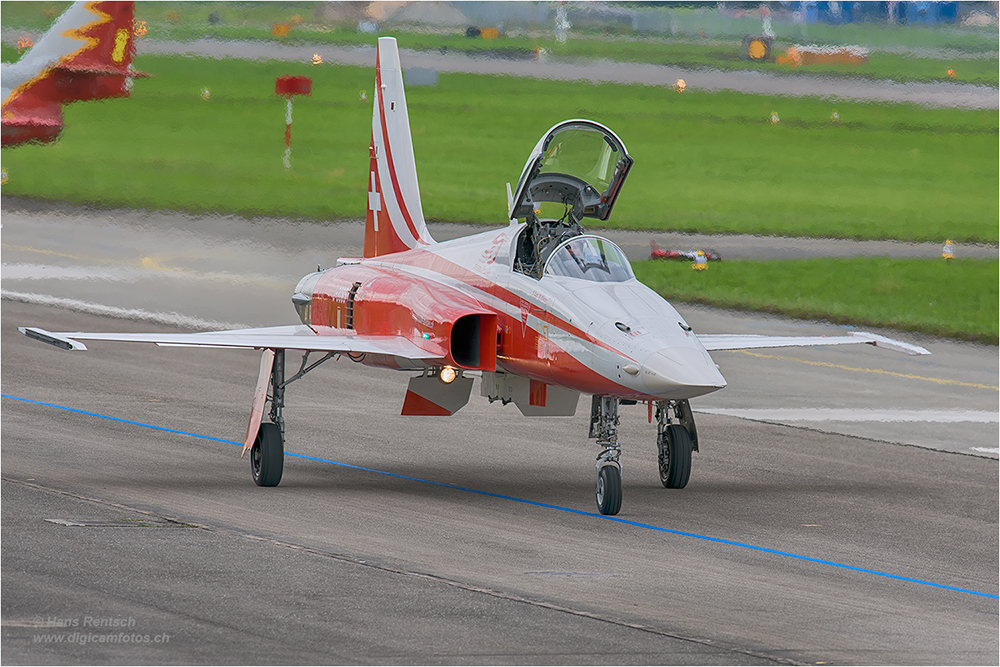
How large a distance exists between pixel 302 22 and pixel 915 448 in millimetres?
30237

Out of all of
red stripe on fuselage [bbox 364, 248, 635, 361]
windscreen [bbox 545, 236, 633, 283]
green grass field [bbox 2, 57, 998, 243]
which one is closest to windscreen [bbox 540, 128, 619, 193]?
windscreen [bbox 545, 236, 633, 283]

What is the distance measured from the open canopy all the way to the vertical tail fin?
366 cm

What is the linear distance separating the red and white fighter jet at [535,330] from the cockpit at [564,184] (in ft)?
0.05

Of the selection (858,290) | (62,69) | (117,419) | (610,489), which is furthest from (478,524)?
(62,69)

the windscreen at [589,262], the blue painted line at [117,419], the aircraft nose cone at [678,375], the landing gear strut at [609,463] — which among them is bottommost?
the blue painted line at [117,419]

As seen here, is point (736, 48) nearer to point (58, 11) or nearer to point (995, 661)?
A: point (58, 11)

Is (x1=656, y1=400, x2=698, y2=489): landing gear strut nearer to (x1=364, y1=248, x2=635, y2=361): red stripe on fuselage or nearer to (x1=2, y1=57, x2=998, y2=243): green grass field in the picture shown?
(x1=364, y1=248, x2=635, y2=361): red stripe on fuselage

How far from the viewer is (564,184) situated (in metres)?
17.8

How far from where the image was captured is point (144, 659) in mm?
10391

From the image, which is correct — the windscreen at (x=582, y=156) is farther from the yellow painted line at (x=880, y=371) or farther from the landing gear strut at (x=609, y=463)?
the yellow painted line at (x=880, y=371)

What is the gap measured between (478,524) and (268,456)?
2870 mm

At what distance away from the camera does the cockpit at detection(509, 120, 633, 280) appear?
17281 millimetres

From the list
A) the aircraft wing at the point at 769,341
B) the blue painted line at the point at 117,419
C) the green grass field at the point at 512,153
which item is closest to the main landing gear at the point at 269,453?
the blue painted line at the point at 117,419

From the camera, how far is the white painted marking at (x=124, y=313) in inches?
1177
